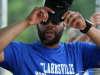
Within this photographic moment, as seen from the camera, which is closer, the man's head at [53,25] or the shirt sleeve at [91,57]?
the man's head at [53,25]

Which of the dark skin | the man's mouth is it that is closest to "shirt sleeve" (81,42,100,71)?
the dark skin

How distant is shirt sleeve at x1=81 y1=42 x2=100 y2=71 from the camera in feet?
9.38

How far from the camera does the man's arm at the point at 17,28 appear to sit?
246 cm

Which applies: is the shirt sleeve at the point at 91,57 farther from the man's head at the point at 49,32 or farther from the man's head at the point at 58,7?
the man's head at the point at 58,7

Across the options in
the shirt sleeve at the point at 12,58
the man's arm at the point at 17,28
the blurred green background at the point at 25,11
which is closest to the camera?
the man's arm at the point at 17,28

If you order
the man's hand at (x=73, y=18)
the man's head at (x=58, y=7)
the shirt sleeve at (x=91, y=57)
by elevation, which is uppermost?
the man's head at (x=58, y=7)

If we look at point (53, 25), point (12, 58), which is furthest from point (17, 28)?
point (53, 25)

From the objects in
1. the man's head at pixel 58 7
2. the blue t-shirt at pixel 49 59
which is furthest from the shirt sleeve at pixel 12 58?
the man's head at pixel 58 7

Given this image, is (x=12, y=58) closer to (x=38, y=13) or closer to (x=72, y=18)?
(x=38, y=13)

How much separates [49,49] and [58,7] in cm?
54

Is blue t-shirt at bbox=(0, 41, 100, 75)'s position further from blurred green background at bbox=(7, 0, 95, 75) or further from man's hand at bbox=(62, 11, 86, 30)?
blurred green background at bbox=(7, 0, 95, 75)

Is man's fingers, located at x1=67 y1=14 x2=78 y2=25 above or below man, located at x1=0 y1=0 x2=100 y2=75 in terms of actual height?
above

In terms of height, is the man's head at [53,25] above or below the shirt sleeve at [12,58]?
above

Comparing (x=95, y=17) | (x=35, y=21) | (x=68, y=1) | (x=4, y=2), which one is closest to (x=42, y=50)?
(x=35, y=21)
